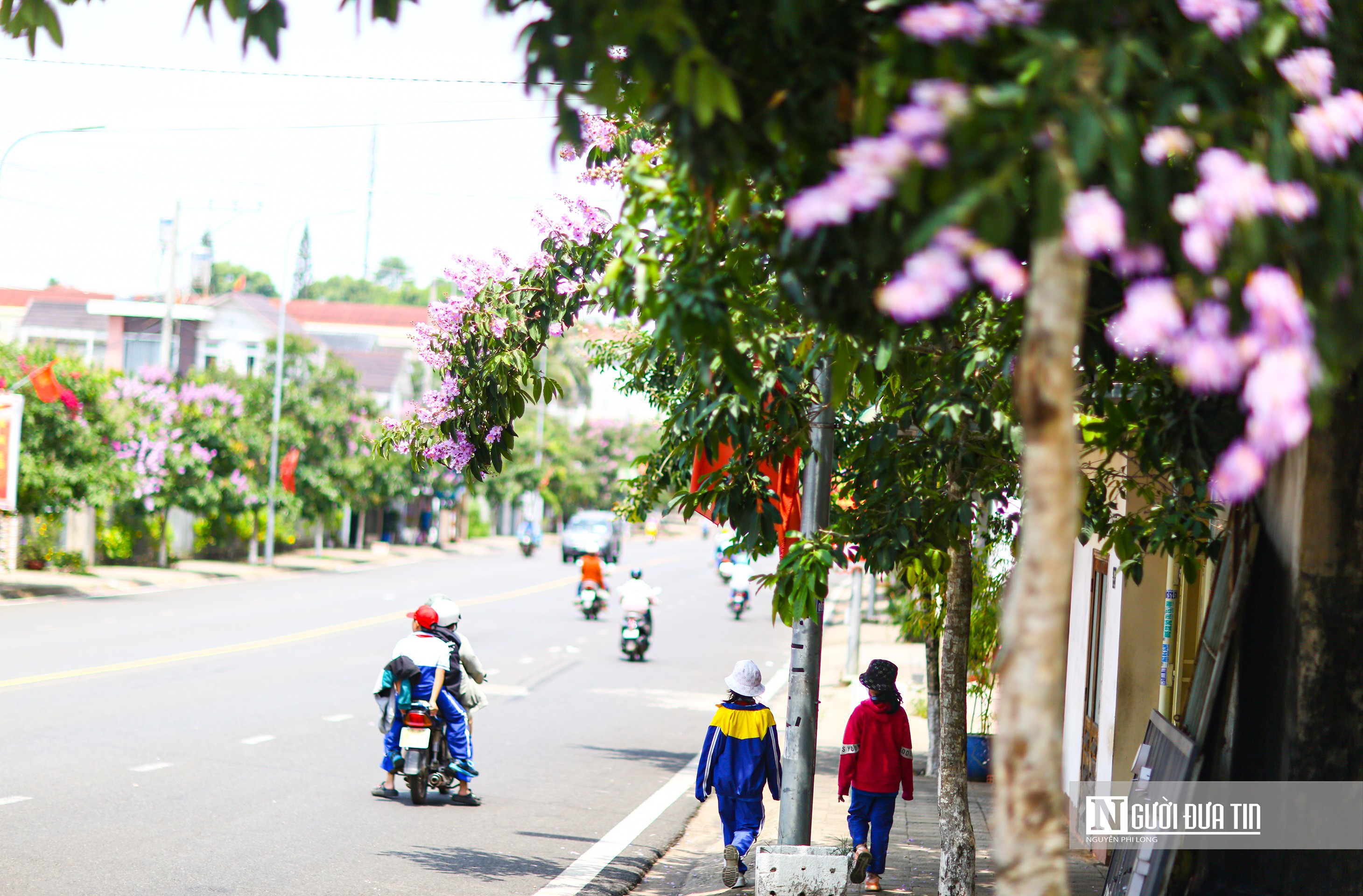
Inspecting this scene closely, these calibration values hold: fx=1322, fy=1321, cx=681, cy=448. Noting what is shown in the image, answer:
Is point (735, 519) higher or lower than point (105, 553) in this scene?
higher

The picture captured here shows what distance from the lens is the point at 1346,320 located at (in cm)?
291

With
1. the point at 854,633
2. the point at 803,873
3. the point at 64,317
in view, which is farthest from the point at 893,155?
the point at 64,317

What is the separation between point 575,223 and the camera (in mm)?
7664

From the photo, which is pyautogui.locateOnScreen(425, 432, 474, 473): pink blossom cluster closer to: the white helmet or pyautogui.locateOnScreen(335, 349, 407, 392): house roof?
the white helmet

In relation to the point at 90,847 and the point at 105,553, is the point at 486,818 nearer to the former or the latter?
the point at 90,847

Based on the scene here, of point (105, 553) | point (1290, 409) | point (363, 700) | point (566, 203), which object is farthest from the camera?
point (105, 553)

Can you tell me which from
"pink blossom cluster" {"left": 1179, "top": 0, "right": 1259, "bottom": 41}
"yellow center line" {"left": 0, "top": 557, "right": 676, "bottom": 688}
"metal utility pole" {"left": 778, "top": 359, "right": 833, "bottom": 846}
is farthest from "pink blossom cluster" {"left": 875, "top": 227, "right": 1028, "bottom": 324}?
"yellow center line" {"left": 0, "top": 557, "right": 676, "bottom": 688}

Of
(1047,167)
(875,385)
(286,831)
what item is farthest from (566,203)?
(1047,167)

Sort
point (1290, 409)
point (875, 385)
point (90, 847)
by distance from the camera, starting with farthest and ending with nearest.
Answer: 1. point (90, 847)
2. point (875, 385)
3. point (1290, 409)

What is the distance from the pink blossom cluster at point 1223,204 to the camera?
2557 mm

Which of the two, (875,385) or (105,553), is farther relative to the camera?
(105,553)

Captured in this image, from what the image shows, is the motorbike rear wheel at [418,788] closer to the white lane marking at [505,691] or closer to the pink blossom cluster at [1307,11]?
the white lane marking at [505,691]

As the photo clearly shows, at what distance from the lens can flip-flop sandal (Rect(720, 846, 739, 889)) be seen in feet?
28.5

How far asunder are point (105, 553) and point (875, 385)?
34786 millimetres
